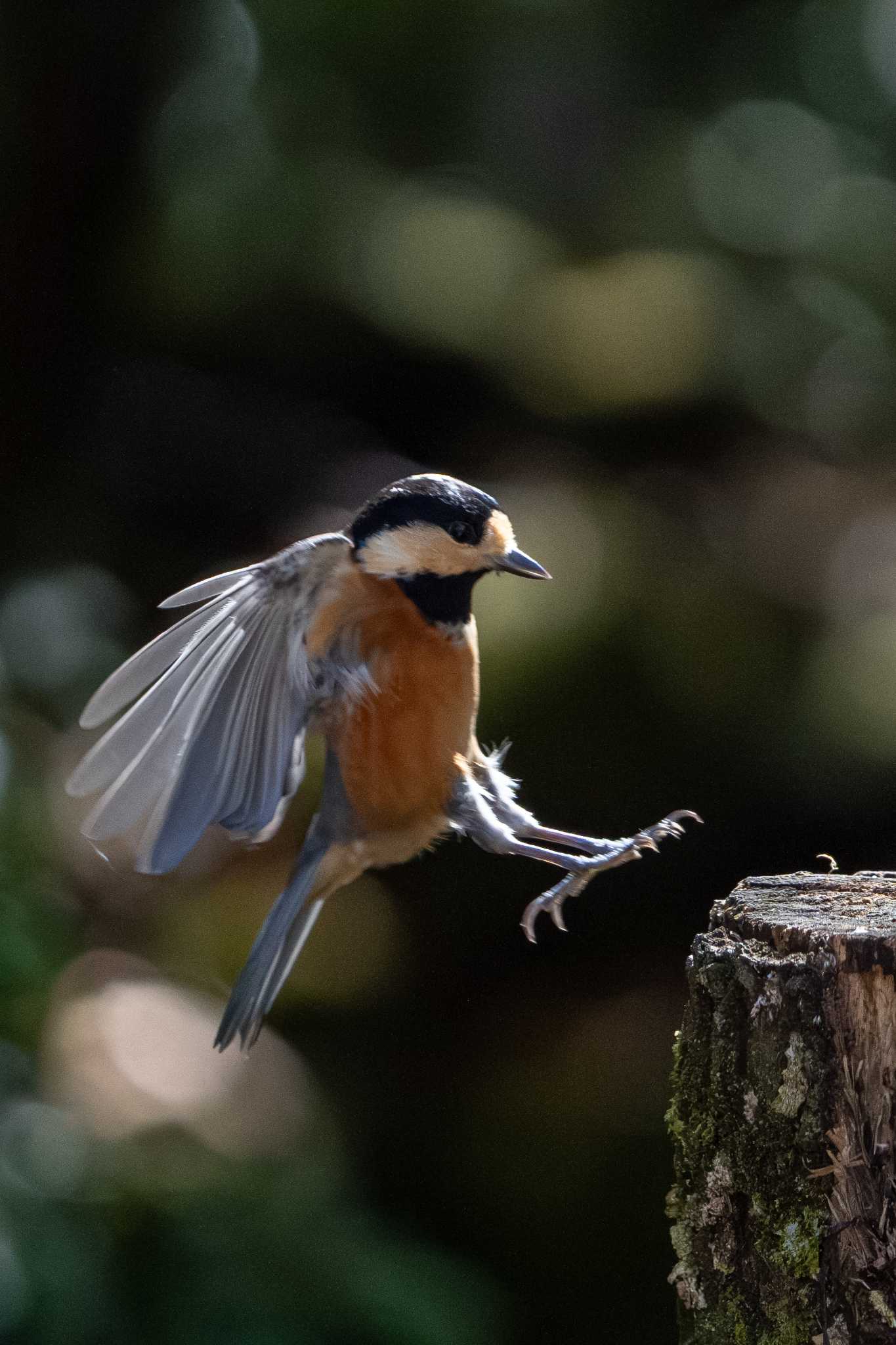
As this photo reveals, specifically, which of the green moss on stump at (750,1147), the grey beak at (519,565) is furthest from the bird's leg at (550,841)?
the green moss on stump at (750,1147)

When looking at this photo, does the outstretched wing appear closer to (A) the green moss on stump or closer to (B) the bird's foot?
(B) the bird's foot

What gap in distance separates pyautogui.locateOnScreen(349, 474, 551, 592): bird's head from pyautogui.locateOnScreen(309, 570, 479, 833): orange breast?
0.17 feet

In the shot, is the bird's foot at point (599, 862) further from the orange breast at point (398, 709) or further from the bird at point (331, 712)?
the orange breast at point (398, 709)

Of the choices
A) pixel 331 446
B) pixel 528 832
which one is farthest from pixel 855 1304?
pixel 331 446

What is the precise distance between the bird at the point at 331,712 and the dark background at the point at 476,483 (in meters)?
1.02

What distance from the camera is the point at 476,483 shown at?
3.57m

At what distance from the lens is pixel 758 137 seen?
390cm

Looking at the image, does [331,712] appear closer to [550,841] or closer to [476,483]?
[550,841]

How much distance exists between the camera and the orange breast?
2.15 meters

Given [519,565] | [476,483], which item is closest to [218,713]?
[519,565]

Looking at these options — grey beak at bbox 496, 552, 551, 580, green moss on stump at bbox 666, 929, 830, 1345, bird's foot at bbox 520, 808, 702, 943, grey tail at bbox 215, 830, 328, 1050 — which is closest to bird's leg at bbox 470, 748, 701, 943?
bird's foot at bbox 520, 808, 702, 943

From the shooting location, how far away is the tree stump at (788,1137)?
1328mm

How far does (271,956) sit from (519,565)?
0.72m

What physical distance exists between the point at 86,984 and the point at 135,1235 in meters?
0.63
